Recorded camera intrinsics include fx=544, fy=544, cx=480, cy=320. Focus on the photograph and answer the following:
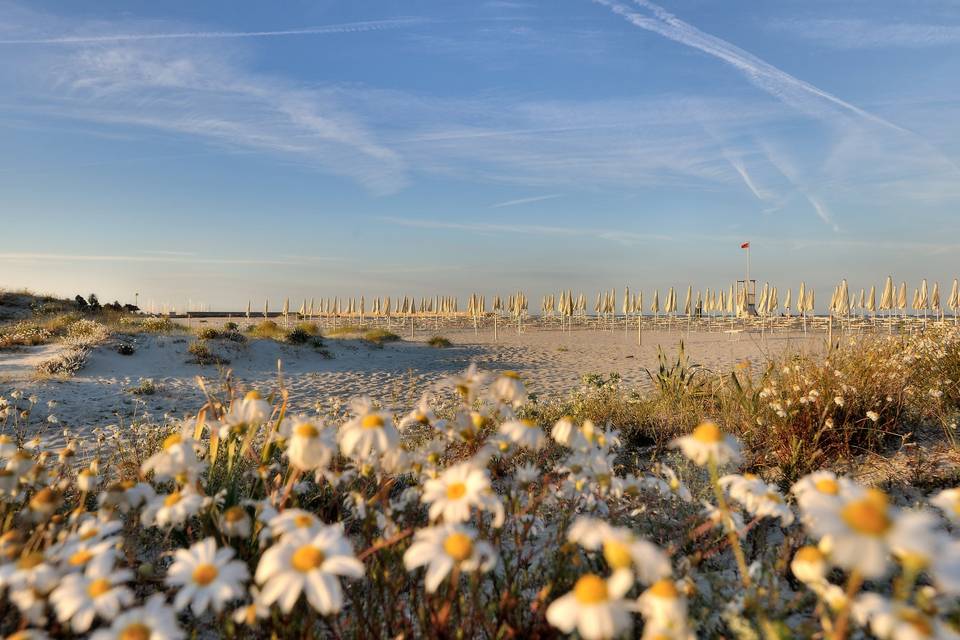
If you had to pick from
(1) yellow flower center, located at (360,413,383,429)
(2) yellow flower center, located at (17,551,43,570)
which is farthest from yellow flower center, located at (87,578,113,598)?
→ (1) yellow flower center, located at (360,413,383,429)

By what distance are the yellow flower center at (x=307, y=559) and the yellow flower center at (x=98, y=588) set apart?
524 mm

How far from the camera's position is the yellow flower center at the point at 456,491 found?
1.66 metres

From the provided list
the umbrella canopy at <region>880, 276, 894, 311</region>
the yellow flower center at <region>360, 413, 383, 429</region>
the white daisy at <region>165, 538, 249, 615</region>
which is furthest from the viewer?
the umbrella canopy at <region>880, 276, 894, 311</region>

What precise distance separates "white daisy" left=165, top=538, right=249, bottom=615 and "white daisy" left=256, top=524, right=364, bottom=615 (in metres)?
0.12

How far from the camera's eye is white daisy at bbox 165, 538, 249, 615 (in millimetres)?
1387

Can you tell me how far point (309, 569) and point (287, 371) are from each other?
1513cm

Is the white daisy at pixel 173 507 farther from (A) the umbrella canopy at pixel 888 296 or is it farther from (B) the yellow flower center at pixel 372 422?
(A) the umbrella canopy at pixel 888 296

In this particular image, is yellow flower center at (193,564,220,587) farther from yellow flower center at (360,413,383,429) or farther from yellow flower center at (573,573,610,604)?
yellow flower center at (573,573,610,604)

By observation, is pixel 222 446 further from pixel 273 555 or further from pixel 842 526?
pixel 842 526

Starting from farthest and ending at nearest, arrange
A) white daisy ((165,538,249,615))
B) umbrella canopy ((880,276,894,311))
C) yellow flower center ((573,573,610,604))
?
umbrella canopy ((880,276,894,311)), white daisy ((165,538,249,615)), yellow flower center ((573,573,610,604))

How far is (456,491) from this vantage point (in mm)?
1673

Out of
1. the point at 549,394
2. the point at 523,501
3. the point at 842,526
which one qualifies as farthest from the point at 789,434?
the point at 549,394

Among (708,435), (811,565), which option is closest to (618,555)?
(811,565)

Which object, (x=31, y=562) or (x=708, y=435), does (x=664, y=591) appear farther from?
(x=31, y=562)
